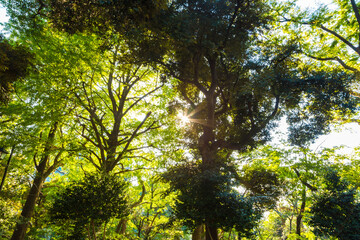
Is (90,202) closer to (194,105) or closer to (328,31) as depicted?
(194,105)

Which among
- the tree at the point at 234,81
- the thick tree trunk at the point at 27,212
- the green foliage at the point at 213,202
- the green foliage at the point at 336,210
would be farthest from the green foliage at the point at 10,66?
the green foliage at the point at 336,210

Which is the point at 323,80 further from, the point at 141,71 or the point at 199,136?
the point at 141,71

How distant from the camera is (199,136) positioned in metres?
10.4

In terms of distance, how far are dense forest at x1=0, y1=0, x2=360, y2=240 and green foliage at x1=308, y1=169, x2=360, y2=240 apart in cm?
4

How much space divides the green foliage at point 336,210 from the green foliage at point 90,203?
771cm

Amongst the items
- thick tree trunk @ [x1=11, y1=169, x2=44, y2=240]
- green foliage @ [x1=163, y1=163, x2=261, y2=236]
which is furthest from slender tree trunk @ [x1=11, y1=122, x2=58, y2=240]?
green foliage @ [x1=163, y1=163, x2=261, y2=236]

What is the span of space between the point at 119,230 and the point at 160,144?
550 centimetres

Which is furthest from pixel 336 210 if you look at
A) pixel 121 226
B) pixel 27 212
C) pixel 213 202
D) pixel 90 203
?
pixel 27 212

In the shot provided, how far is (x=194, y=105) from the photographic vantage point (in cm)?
1031

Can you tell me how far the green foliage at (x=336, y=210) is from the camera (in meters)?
7.05

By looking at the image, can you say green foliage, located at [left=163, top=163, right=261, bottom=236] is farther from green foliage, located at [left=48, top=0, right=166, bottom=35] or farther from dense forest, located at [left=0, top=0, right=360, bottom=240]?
green foliage, located at [left=48, top=0, right=166, bottom=35]

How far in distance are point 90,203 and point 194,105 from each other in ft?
21.9

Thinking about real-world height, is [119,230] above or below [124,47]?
below

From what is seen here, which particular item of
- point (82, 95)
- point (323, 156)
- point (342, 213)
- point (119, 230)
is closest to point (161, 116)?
point (82, 95)
